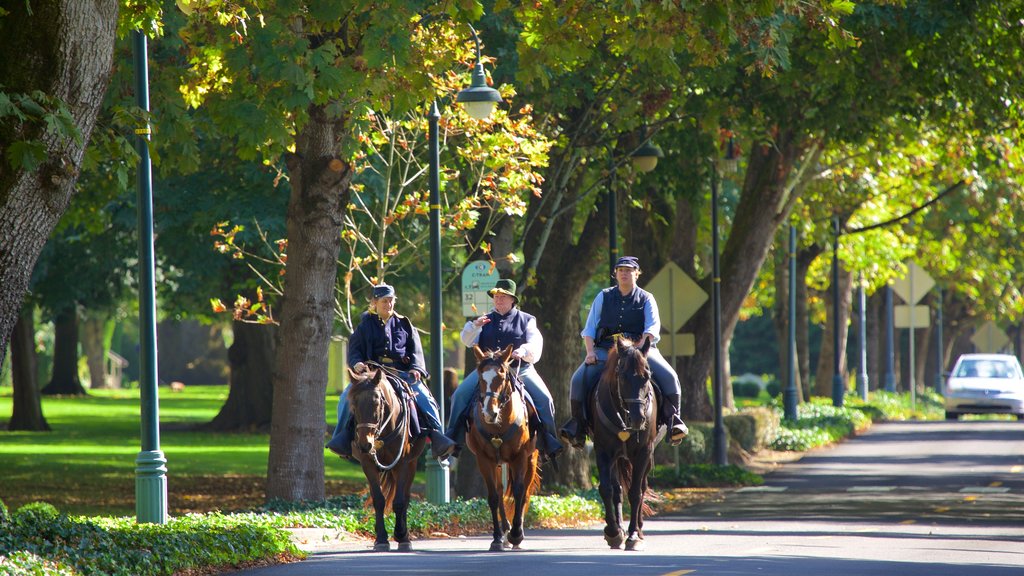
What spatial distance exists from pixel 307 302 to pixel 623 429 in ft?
16.7

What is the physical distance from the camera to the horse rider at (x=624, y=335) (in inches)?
599

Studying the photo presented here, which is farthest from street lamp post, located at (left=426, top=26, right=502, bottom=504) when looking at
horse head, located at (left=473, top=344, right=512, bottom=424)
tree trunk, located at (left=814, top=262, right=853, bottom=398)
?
tree trunk, located at (left=814, top=262, right=853, bottom=398)

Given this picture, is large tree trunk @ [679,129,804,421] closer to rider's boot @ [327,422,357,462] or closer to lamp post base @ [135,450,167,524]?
lamp post base @ [135,450,167,524]

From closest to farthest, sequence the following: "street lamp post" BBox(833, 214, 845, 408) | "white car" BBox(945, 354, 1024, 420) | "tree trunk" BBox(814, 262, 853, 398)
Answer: "street lamp post" BBox(833, 214, 845, 408) → "white car" BBox(945, 354, 1024, 420) → "tree trunk" BBox(814, 262, 853, 398)

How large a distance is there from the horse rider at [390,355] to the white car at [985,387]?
33.2 m

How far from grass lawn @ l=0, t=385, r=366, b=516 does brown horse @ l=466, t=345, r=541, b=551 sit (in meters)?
8.09

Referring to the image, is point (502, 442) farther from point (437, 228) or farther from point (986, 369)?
point (986, 369)

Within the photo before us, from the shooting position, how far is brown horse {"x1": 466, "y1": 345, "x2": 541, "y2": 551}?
14.5m

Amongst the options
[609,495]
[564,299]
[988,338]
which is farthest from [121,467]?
[988,338]

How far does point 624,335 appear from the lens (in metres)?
15.3

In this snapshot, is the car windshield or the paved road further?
the car windshield

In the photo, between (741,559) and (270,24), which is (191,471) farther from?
(741,559)

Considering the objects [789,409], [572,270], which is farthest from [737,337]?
[572,270]

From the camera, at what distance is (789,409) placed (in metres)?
39.1
